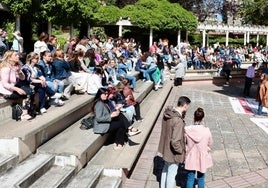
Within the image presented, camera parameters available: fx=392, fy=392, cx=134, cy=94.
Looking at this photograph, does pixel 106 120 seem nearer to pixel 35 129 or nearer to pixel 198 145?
pixel 35 129

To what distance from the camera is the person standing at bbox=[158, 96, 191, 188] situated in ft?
20.0

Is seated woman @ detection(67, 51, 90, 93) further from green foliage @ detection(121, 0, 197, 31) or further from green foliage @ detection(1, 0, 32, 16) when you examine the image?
green foliage @ detection(121, 0, 197, 31)

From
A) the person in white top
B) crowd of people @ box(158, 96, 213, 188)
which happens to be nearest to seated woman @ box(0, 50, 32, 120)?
crowd of people @ box(158, 96, 213, 188)

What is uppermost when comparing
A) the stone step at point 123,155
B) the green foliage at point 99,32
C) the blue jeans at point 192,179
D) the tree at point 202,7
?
the tree at point 202,7

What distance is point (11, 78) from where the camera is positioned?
745cm

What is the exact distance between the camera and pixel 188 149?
21.2 feet

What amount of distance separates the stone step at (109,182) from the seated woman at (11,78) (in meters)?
1.90

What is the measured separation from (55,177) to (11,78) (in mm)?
2423

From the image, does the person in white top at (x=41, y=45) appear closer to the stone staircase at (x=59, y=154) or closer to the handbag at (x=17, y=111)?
the stone staircase at (x=59, y=154)

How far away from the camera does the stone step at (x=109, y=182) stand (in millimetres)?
6477

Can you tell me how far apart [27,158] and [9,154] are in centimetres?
38

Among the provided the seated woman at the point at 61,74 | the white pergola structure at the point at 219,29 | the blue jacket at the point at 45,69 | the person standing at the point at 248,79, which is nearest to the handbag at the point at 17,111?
the blue jacket at the point at 45,69

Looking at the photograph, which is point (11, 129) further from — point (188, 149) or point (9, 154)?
point (188, 149)

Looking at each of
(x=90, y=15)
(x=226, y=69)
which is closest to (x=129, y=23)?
(x=90, y=15)
